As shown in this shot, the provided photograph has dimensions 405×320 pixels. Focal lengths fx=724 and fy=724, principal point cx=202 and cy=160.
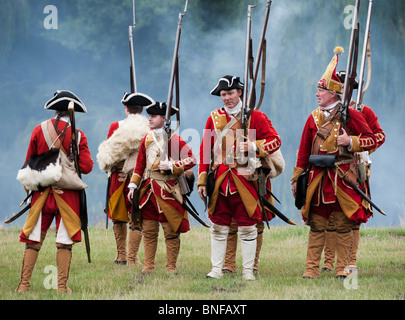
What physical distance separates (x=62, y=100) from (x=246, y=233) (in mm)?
2319

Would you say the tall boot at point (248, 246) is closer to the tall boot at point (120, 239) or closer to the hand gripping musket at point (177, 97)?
the hand gripping musket at point (177, 97)

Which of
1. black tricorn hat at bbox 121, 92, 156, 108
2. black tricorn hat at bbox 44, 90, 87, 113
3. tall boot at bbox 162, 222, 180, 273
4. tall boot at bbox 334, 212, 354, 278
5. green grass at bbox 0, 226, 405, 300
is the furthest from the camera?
black tricorn hat at bbox 121, 92, 156, 108

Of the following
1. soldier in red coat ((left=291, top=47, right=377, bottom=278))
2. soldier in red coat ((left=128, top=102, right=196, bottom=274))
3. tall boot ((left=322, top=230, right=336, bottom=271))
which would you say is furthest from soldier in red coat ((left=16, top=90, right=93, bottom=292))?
tall boot ((left=322, top=230, right=336, bottom=271))

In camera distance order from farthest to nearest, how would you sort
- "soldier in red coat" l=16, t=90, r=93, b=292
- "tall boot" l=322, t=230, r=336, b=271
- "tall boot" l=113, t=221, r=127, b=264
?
"tall boot" l=113, t=221, r=127, b=264 < "tall boot" l=322, t=230, r=336, b=271 < "soldier in red coat" l=16, t=90, r=93, b=292

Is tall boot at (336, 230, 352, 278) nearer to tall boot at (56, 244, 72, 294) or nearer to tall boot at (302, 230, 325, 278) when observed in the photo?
tall boot at (302, 230, 325, 278)

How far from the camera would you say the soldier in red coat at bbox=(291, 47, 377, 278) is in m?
7.48

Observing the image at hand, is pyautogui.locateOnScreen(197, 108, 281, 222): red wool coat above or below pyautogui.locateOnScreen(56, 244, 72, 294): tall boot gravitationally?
above

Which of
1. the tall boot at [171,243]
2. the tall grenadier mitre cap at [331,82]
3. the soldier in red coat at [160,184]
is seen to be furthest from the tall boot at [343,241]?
the tall boot at [171,243]

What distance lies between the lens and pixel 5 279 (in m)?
8.01

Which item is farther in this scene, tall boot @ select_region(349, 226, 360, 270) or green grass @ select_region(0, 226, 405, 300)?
tall boot @ select_region(349, 226, 360, 270)

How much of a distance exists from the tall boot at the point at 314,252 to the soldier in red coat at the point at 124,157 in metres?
2.23

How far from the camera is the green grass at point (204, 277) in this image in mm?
6770

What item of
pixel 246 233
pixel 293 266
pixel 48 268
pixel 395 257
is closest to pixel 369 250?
pixel 395 257

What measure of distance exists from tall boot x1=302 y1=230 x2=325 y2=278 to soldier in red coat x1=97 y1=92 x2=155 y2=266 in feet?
7.32
